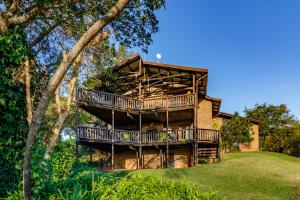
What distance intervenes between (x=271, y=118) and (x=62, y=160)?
127 ft

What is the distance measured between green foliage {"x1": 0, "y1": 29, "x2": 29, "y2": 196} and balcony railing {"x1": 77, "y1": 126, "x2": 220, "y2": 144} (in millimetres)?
15031

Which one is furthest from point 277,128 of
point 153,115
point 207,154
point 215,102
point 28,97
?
point 28,97

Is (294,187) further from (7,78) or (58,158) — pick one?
(7,78)

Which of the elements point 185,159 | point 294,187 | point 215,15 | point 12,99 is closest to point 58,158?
point 12,99

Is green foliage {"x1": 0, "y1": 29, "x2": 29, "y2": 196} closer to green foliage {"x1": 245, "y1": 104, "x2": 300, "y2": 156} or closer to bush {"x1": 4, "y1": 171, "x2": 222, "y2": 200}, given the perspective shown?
bush {"x1": 4, "y1": 171, "x2": 222, "y2": 200}

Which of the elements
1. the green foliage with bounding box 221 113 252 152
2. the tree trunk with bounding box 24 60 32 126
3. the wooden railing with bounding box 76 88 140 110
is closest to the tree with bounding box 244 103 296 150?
the green foliage with bounding box 221 113 252 152

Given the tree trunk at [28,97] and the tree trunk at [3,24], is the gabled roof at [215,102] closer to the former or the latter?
the tree trunk at [28,97]

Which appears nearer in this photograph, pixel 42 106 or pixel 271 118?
pixel 42 106

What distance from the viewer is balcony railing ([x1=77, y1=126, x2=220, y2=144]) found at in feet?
71.1

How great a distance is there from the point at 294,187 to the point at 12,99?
1319 cm

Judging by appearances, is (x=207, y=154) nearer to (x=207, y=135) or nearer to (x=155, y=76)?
(x=207, y=135)

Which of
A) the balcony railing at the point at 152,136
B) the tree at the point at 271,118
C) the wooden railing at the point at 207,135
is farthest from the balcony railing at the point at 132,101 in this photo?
the tree at the point at 271,118

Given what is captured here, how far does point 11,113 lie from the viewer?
600 cm

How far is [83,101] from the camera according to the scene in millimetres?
21094
